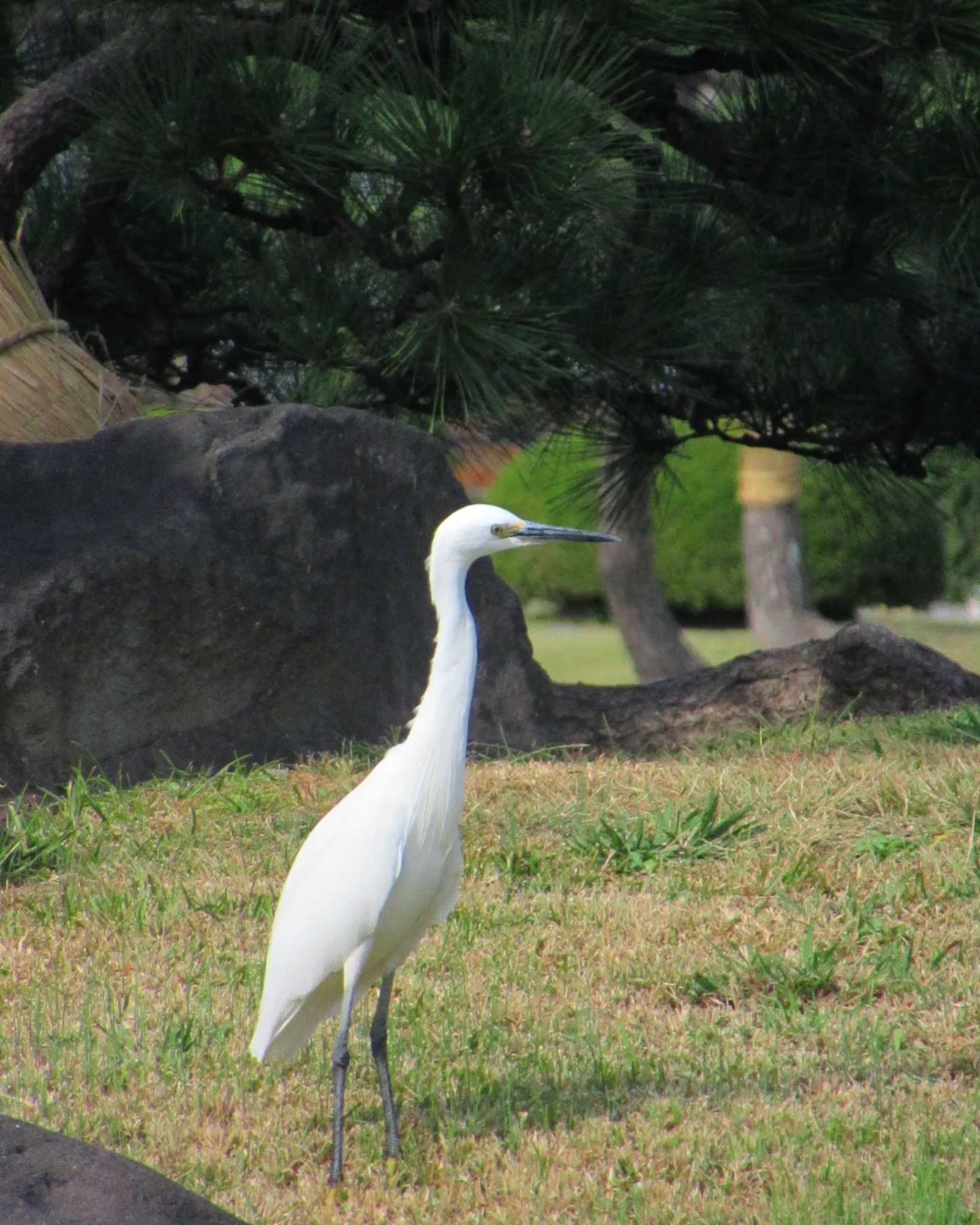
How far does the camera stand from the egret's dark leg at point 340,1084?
246 cm

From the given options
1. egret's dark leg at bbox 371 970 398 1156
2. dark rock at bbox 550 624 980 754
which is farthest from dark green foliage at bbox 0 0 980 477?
egret's dark leg at bbox 371 970 398 1156

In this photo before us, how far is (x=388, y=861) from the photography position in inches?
98.6

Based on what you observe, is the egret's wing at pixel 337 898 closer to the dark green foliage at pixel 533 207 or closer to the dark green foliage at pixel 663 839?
the dark green foliage at pixel 663 839

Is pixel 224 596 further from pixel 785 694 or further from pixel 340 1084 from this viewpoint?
pixel 340 1084

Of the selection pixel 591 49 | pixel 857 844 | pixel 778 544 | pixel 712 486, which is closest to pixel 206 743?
pixel 857 844

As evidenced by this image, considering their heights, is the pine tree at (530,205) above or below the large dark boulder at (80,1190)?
above

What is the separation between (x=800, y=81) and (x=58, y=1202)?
3.82m

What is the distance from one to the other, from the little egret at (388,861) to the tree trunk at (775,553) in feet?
24.6

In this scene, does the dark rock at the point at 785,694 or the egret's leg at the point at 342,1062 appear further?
the dark rock at the point at 785,694

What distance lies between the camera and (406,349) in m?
4.26

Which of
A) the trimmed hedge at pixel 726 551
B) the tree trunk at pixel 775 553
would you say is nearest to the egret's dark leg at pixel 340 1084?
the tree trunk at pixel 775 553

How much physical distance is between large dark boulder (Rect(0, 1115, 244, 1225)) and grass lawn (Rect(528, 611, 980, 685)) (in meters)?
9.18

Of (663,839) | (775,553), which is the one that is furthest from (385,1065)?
(775,553)

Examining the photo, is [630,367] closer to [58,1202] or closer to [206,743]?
[206,743]
